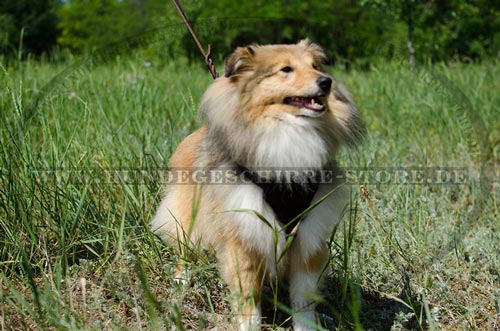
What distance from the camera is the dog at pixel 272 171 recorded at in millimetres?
2428

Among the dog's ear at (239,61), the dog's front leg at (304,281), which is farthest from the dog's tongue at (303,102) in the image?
the dog's front leg at (304,281)

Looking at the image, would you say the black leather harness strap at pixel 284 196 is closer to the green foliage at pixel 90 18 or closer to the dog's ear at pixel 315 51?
the dog's ear at pixel 315 51

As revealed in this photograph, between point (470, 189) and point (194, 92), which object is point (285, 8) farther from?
point (470, 189)

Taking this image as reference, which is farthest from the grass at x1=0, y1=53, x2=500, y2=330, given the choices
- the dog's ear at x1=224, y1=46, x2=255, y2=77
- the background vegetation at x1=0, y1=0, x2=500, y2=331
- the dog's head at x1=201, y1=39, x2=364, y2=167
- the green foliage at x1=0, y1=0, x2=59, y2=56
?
the green foliage at x1=0, y1=0, x2=59, y2=56

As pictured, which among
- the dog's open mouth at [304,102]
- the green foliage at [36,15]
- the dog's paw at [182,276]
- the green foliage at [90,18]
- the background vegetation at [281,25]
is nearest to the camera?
the dog's open mouth at [304,102]

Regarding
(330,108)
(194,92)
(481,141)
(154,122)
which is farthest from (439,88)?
(330,108)

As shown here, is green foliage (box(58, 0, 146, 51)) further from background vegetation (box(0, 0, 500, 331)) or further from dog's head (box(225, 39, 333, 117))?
dog's head (box(225, 39, 333, 117))

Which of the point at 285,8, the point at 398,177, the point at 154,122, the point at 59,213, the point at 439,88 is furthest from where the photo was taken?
the point at 285,8

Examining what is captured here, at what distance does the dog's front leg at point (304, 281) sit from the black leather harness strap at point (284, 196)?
7.9 inches

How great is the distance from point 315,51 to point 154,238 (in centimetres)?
149

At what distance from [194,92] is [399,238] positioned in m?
3.60

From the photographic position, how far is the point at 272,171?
2.47 meters

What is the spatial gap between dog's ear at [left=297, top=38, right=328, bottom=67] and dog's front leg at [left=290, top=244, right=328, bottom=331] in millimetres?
1063

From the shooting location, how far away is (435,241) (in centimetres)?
341
